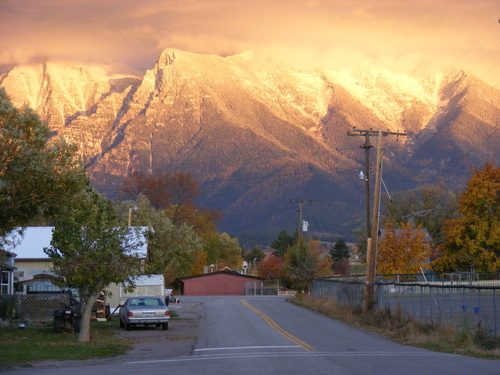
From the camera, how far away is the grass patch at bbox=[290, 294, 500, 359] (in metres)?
21.9

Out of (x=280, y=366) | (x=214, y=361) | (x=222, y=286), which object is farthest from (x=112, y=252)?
(x=222, y=286)

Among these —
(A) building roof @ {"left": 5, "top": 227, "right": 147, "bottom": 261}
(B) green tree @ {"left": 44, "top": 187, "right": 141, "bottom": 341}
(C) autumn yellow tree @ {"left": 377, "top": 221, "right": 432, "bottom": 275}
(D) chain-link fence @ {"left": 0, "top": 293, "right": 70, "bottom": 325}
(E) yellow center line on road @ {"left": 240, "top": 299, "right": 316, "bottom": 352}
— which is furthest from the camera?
(C) autumn yellow tree @ {"left": 377, "top": 221, "right": 432, "bottom": 275}

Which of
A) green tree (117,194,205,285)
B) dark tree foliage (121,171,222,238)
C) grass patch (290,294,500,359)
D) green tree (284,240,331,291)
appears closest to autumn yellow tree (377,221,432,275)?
green tree (284,240,331,291)

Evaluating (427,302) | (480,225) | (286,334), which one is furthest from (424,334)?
(480,225)

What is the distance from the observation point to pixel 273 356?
66.2 ft

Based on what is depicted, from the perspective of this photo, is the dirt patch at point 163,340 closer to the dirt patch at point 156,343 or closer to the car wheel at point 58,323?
the dirt patch at point 156,343

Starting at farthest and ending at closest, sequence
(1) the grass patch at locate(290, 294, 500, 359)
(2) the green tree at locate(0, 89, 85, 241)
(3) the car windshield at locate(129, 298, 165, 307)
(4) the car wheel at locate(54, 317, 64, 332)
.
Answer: (3) the car windshield at locate(129, 298, 165, 307) → (4) the car wheel at locate(54, 317, 64, 332) → (1) the grass patch at locate(290, 294, 500, 359) → (2) the green tree at locate(0, 89, 85, 241)

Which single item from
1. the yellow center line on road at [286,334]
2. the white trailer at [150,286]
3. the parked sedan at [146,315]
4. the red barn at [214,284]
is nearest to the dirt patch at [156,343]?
the parked sedan at [146,315]

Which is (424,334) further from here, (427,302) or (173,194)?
Result: (173,194)

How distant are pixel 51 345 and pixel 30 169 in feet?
22.0

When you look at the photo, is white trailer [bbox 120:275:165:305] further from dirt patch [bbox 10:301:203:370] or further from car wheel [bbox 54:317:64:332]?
car wheel [bbox 54:317:64:332]

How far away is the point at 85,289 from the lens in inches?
1159

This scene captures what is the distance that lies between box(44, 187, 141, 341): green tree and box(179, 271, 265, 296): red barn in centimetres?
6866

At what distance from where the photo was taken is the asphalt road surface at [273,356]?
17.3 m
